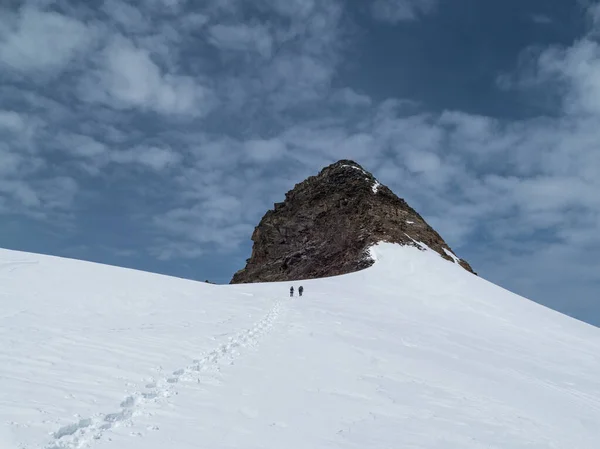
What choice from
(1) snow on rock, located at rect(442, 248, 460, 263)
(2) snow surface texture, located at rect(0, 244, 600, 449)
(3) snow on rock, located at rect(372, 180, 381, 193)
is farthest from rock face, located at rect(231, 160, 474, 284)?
(2) snow surface texture, located at rect(0, 244, 600, 449)

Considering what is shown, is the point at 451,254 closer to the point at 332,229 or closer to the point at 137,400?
the point at 332,229

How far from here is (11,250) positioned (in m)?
25.8

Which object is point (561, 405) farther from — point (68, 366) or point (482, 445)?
point (68, 366)

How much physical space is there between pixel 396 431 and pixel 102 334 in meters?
7.96

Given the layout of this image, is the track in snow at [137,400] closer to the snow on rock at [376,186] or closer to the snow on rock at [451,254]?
the snow on rock at [451,254]

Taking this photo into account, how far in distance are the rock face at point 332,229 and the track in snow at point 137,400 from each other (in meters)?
33.9

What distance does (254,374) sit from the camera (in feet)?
31.3

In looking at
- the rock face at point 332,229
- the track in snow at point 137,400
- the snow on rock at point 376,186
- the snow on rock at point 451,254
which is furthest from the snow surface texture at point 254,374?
the snow on rock at point 376,186

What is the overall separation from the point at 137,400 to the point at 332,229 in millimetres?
51754

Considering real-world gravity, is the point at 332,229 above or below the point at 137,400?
above

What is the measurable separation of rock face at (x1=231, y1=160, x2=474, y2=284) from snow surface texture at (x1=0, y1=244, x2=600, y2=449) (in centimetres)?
2625

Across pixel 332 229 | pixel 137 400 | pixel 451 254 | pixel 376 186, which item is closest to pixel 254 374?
pixel 137 400

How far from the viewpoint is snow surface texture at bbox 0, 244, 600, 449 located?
6227mm

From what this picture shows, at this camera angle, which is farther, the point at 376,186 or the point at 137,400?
the point at 376,186
